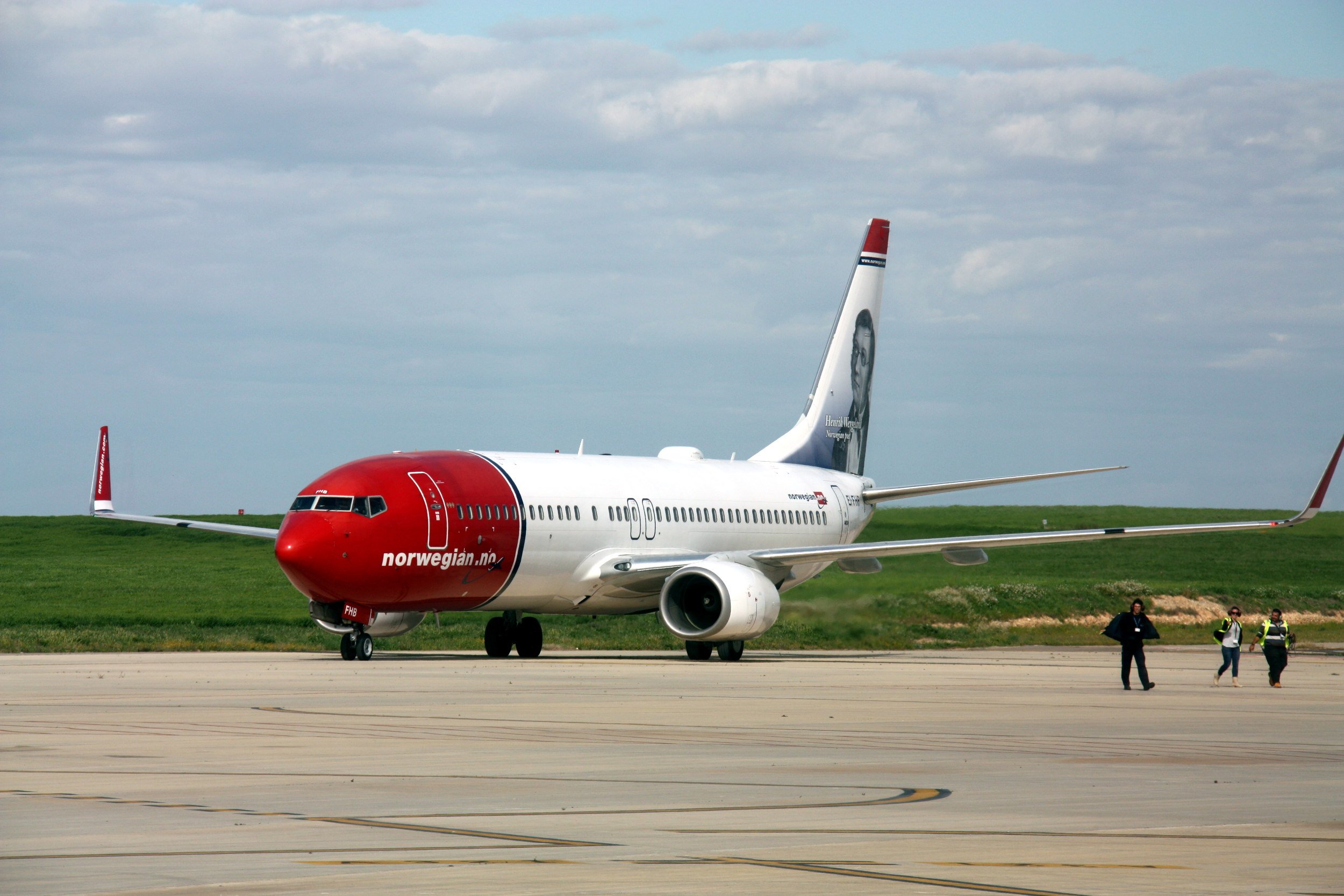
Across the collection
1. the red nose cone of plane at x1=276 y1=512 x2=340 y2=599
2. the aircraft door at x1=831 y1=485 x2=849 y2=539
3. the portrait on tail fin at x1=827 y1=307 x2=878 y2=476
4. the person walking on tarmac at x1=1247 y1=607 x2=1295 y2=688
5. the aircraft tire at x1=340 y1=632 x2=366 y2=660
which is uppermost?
the portrait on tail fin at x1=827 y1=307 x2=878 y2=476

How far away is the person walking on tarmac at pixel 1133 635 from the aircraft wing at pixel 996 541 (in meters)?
5.86

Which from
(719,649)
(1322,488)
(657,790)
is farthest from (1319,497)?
(657,790)

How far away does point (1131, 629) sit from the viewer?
29.7 metres

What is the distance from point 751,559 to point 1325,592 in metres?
34.6

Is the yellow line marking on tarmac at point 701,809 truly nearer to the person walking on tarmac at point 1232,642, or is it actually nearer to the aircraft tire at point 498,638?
the person walking on tarmac at point 1232,642

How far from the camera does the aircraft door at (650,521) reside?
40250 millimetres

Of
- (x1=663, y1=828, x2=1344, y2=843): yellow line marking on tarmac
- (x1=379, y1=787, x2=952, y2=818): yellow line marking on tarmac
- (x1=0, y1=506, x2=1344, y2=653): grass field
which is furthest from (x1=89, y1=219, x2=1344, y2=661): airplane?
(x1=663, y1=828, x2=1344, y2=843): yellow line marking on tarmac

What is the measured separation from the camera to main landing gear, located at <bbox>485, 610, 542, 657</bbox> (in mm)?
39875

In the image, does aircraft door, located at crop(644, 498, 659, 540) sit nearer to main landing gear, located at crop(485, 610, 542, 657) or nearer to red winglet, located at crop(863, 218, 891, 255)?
main landing gear, located at crop(485, 610, 542, 657)

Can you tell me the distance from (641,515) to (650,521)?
0.34 metres

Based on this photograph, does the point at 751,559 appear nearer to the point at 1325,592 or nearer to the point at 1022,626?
the point at 1022,626

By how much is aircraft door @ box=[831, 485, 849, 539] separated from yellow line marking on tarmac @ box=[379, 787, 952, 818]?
113 feet

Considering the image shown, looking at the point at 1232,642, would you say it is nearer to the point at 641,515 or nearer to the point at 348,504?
the point at 641,515

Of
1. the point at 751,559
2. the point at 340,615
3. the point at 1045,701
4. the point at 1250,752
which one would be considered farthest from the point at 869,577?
the point at 1250,752
